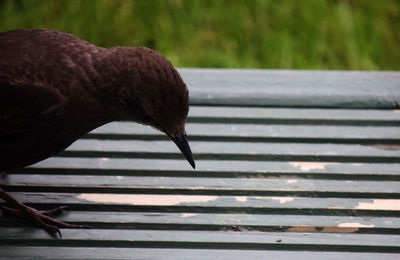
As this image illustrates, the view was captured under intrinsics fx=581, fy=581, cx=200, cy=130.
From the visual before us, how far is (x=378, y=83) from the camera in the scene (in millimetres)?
2887

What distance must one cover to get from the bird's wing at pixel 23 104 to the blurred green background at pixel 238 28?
202cm

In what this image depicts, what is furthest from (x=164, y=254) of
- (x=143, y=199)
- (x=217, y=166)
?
(x=217, y=166)

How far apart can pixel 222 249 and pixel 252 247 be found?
11 centimetres

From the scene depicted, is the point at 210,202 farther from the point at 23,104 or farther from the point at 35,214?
the point at 23,104

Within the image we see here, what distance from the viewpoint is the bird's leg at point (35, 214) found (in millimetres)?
2143

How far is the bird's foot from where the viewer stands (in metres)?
2.14

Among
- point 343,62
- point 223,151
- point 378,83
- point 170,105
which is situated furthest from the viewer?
point 343,62

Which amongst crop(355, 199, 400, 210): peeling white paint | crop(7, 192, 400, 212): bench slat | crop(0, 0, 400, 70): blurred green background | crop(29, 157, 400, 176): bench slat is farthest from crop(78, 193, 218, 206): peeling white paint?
crop(0, 0, 400, 70): blurred green background

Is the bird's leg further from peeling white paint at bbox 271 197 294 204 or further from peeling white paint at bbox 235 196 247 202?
peeling white paint at bbox 271 197 294 204

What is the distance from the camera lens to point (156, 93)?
1.94 m

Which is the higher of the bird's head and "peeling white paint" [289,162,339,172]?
the bird's head

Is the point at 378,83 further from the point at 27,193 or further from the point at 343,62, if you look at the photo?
the point at 27,193

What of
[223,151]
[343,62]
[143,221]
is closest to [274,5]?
[343,62]

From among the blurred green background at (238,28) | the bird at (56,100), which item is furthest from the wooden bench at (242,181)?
the blurred green background at (238,28)
